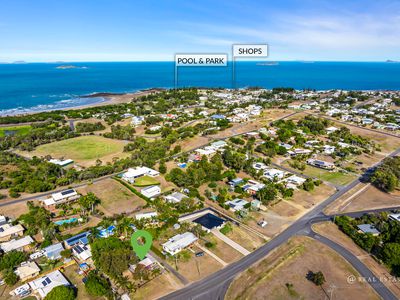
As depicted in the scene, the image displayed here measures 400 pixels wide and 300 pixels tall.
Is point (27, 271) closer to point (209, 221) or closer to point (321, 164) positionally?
point (209, 221)

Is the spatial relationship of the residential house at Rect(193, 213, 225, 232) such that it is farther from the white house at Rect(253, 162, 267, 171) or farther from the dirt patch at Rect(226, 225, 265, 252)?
the white house at Rect(253, 162, 267, 171)

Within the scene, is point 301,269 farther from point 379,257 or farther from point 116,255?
point 116,255

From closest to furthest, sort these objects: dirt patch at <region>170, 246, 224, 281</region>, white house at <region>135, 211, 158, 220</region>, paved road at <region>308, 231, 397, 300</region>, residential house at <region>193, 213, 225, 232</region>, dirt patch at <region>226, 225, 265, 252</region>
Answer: paved road at <region>308, 231, 397, 300</region> < dirt patch at <region>170, 246, 224, 281</region> < dirt patch at <region>226, 225, 265, 252</region> < residential house at <region>193, 213, 225, 232</region> < white house at <region>135, 211, 158, 220</region>

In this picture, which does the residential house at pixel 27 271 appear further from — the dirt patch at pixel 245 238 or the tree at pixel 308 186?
the tree at pixel 308 186

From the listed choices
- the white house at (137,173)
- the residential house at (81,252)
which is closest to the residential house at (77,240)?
the residential house at (81,252)

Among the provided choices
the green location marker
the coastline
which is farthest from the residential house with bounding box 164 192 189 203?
the coastline

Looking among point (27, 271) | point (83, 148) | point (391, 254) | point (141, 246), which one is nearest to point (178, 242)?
point (141, 246)

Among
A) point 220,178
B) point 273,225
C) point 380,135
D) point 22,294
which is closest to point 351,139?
point 380,135
